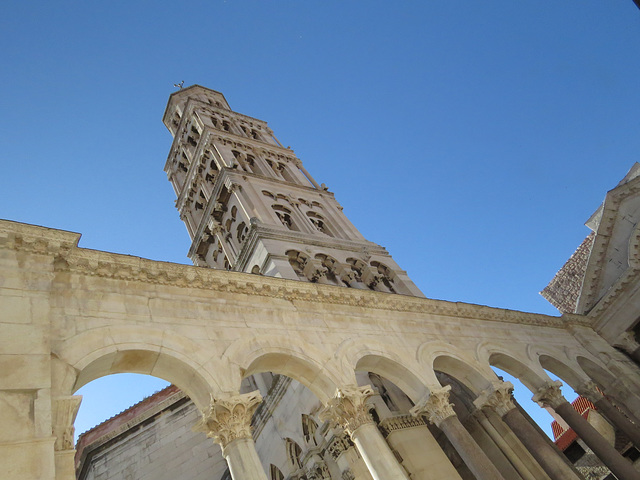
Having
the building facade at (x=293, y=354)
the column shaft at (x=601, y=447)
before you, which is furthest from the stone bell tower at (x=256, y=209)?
the column shaft at (x=601, y=447)

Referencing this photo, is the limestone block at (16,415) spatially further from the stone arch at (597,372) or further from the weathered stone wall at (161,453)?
the stone arch at (597,372)

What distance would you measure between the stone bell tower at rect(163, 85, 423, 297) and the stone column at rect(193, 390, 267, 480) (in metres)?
7.21

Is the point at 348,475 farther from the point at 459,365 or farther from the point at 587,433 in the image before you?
the point at 587,433

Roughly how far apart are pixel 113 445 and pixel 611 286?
20.5 meters

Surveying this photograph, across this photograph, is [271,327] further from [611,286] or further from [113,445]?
[611,286]

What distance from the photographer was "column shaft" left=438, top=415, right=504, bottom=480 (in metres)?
9.07

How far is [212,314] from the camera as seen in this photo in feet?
29.7

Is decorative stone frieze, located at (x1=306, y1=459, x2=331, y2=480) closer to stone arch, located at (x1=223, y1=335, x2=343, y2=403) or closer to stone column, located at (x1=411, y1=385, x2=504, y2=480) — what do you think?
stone column, located at (x1=411, y1=385, x2=504, y2=480)

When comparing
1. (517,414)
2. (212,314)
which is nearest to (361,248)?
(517,414)

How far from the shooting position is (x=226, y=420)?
7.50 m

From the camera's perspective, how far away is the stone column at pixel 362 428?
27.2ft

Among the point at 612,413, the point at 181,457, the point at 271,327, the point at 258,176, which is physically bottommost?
the point at 612,413

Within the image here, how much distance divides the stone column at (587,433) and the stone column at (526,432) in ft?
4.54

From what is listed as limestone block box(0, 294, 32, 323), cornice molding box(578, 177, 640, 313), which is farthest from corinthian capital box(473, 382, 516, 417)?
cornice molding box(578, 177, 640, 313)
